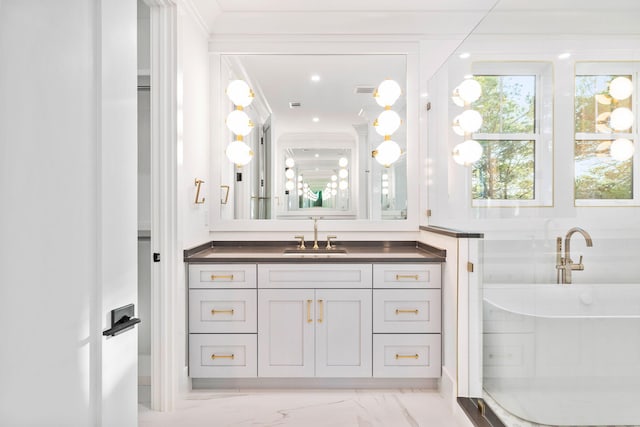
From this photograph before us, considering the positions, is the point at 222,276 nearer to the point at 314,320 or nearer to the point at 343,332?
the point at 314,320

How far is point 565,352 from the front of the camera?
5.00ft

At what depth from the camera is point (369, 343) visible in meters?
2.54

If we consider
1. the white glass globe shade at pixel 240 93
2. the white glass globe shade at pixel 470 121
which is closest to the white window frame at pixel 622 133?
the white glass globe shade at pixel 470 121

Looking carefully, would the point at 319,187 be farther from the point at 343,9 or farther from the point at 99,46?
the point at 99,46

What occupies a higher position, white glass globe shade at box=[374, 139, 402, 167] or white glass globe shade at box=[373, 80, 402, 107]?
white glass globe shade at box=[373, 80, 402, 107]

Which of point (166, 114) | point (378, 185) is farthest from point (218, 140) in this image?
point (378, 185)

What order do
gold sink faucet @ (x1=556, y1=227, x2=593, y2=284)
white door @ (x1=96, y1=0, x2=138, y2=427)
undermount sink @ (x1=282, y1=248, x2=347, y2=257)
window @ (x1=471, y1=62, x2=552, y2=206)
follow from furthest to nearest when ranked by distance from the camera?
undermount sink @ (x1=282, y1=248, x2=347, y2=257), window @ (x1=471, y1=62, x2=552, y2=206), gold sink faucet @ (x1=556, y1=227, x2=593, y2=284), white door @ (x1=96, y1=0, x2=138, y2=427)

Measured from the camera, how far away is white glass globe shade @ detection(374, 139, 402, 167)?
3004 mm

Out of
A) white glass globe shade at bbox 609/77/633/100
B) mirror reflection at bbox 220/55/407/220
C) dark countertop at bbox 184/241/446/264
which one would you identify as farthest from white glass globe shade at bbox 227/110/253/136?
white glass globe shade at bbox 609/77/633/100

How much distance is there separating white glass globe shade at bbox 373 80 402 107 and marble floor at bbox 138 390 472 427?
2006 mm

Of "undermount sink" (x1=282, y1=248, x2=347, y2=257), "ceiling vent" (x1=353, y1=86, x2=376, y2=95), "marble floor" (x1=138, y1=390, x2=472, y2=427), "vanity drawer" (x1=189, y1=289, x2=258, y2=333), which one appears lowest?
"marble floor" (x1=138, y1=390, x2=472, y2=427)

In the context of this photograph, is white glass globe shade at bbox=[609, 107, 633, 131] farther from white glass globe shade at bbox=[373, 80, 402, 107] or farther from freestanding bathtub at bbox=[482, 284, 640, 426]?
white glass globe shade at bbox=[373, 80, 402, 107]

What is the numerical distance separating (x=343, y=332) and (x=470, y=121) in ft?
4.85

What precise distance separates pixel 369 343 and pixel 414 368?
321 mm
